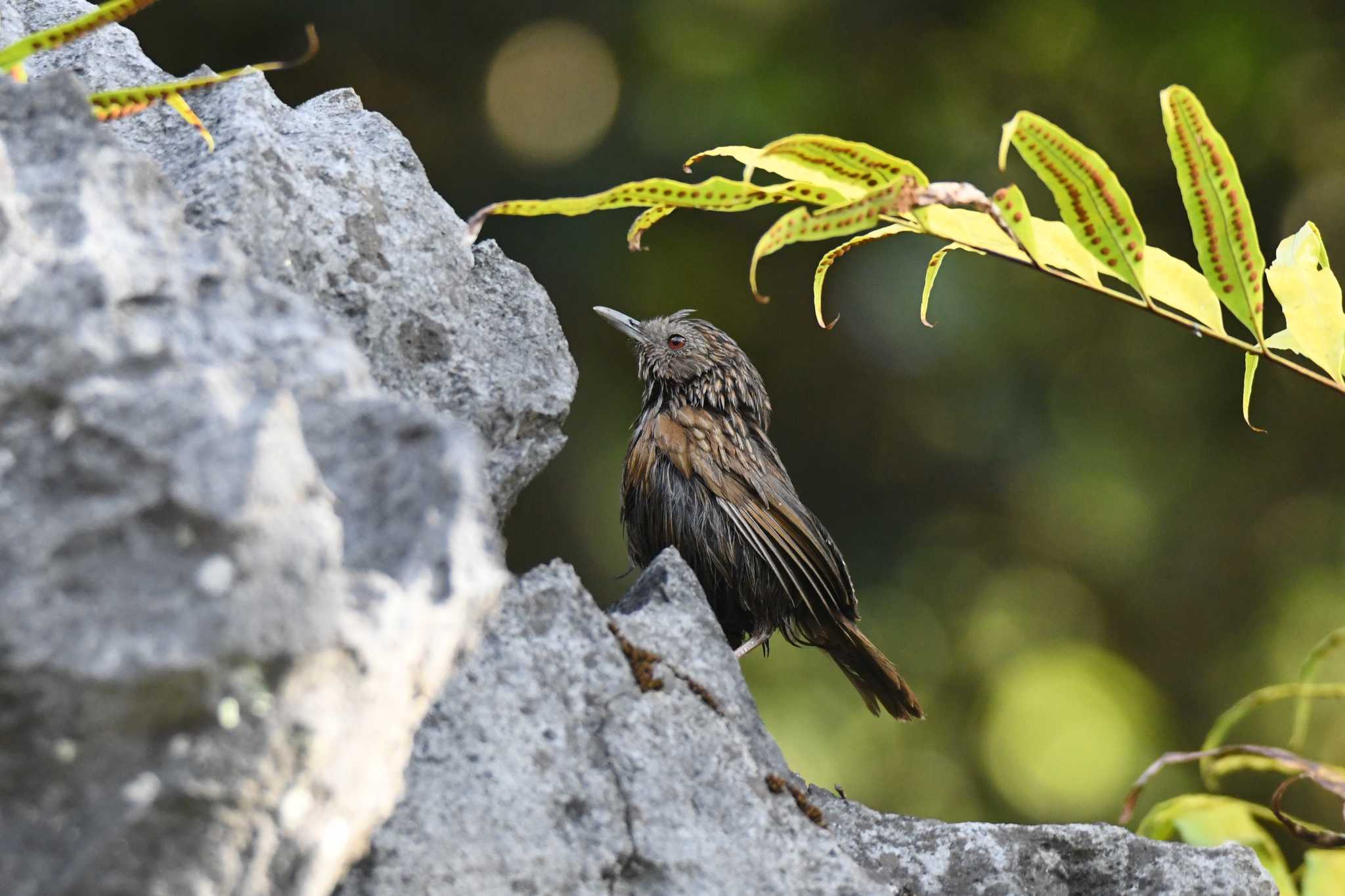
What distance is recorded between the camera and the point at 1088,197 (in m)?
1.53

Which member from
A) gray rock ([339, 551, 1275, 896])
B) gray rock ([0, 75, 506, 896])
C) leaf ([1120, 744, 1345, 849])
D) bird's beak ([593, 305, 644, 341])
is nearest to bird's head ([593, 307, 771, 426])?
bird's beak ([593, 305, 644, 341])

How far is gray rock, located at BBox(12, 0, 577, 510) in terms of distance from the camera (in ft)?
5.52

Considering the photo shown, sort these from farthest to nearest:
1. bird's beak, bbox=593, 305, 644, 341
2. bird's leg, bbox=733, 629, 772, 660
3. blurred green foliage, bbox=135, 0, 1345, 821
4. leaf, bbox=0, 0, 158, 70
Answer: blurred green foliage, bbox=135, 0, 1345, 821 → bird's beak, bbox=593, 305, 644, 341 → bird's leg, bbox=733, 629, 772, 660 → leaf, bbox=0, 0, 158, 70

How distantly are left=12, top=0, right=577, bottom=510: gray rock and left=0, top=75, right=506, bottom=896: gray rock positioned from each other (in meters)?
0.62

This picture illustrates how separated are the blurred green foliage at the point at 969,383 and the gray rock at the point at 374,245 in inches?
136

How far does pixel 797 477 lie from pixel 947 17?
204cm

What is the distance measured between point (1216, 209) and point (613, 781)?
93cm

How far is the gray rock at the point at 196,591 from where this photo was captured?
0.91m

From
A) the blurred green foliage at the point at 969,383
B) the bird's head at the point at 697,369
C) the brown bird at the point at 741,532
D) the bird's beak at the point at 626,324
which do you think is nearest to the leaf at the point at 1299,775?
the brown bird at the point at 741,532

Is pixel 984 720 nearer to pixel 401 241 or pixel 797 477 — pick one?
pixel 797 477

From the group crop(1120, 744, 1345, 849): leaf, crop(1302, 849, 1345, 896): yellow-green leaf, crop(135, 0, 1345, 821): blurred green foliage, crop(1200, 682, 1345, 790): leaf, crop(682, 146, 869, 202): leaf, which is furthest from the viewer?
crop(135, 0, 1345, 821): blurred green foliage

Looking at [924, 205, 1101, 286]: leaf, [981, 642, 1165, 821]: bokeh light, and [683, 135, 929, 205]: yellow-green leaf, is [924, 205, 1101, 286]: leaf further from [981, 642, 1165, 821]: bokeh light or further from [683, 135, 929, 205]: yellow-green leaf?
[981, 642, 1165, 821]: bokeh light

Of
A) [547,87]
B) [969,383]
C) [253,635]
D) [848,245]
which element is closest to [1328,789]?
[848,245]

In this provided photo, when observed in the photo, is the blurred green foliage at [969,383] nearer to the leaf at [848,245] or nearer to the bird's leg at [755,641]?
the bird's leg at [755,641]
